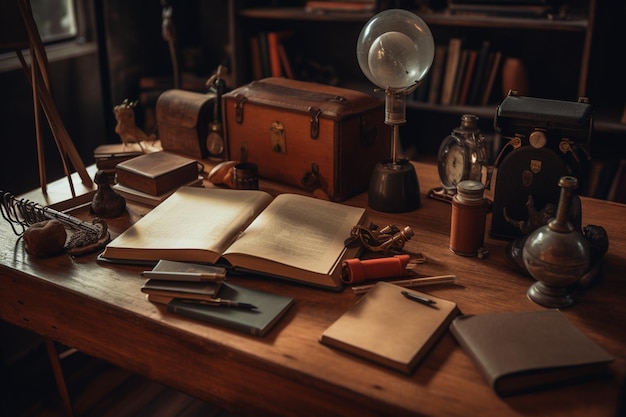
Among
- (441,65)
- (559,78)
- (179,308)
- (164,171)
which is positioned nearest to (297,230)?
(179,308)

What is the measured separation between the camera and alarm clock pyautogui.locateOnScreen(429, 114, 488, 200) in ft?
5.76

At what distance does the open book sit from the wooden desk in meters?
0.04

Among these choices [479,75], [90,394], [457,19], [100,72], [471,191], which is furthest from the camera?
[100,72]

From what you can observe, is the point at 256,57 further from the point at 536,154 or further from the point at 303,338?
the point at 303,338

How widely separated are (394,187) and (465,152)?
0.21 m

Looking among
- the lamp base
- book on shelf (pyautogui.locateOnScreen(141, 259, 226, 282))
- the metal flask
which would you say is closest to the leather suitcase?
the lamp base

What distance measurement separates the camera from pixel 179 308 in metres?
1.31

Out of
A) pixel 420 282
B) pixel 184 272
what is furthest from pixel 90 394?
pixel 420 282

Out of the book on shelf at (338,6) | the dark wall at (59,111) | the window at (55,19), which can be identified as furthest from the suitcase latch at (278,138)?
the window at (55,19)

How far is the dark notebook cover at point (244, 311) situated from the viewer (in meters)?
1.24

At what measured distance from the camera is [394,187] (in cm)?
175

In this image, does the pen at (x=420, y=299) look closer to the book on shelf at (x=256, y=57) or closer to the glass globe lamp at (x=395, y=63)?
the glass globe lamp at (x=395, y=63)

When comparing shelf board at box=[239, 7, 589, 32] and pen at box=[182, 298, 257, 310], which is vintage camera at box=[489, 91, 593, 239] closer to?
pen at box=[182, 298, 257, 310]

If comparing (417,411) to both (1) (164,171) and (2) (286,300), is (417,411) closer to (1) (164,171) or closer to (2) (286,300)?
(2) (286,300)
